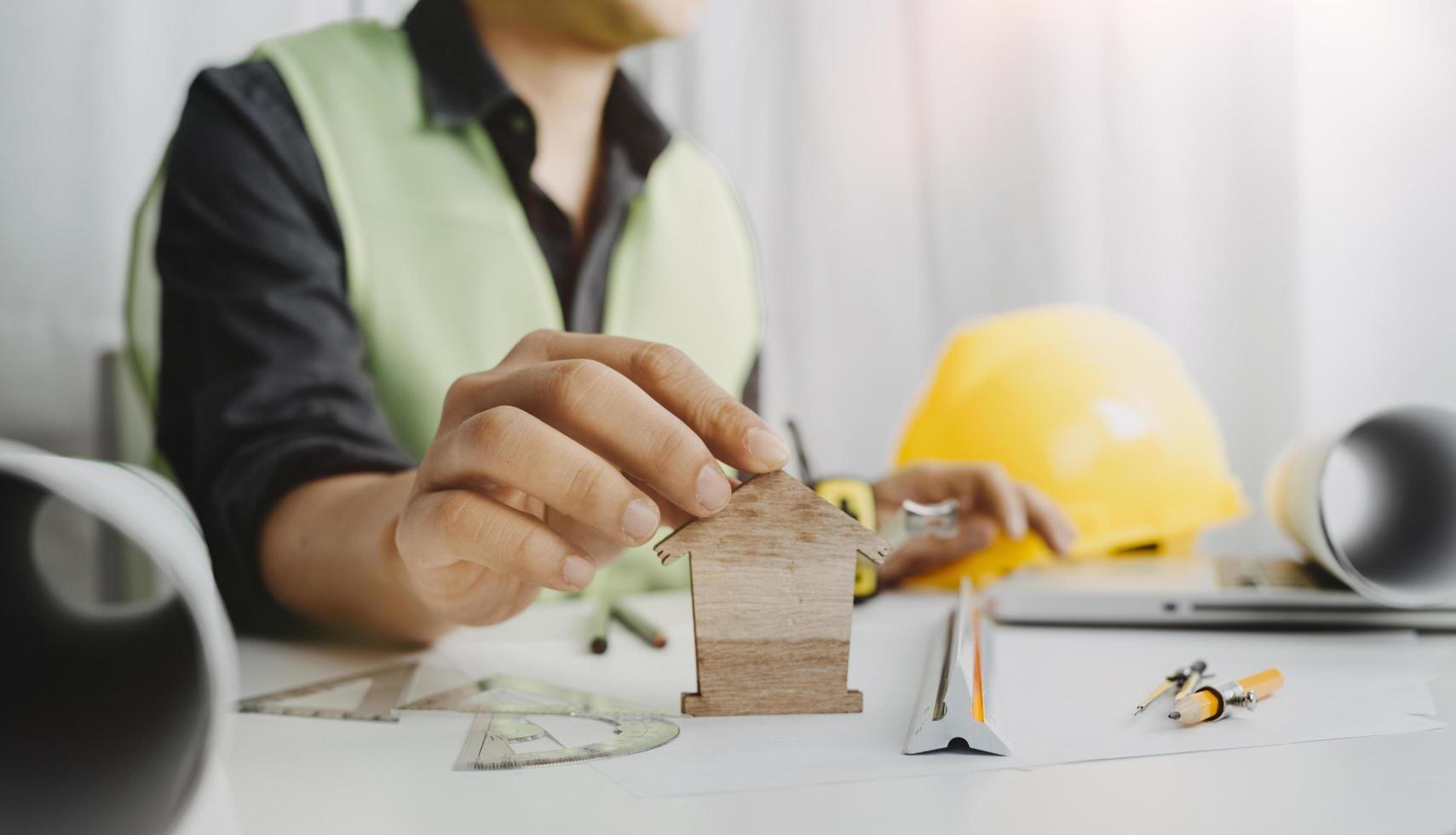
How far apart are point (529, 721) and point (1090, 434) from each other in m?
0.68

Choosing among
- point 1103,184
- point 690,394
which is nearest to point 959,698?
point 690,394

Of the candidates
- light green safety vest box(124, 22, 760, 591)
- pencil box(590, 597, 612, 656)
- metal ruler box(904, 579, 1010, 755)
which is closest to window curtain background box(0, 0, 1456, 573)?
light green safety vest box(124, 22, 760, 591)

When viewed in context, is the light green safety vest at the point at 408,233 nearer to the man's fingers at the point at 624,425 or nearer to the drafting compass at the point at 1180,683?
the man's fingers at the point at 624,425

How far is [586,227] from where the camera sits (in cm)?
108

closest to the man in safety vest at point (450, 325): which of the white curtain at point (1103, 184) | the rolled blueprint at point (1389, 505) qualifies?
the rolled blueprint at point (1389, 505)

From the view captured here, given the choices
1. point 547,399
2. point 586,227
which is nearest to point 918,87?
point 586,227

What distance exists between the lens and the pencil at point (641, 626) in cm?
59

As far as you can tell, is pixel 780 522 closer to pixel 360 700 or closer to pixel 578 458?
pixel 578 458

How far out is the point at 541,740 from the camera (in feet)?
1.28

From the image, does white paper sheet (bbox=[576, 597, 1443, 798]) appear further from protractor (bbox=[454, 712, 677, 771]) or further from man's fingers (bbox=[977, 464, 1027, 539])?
man's fingers (bbox=[977, 464, 1027, 539])

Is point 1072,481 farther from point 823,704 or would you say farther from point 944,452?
point 823,704

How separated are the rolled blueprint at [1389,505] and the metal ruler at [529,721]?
436mm

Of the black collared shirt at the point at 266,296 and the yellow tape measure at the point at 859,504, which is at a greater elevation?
the black collared shirt at the point at 266,296

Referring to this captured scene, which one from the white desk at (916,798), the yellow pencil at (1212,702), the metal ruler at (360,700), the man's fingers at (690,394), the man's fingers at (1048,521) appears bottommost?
the man's fingers at (1048,521)
